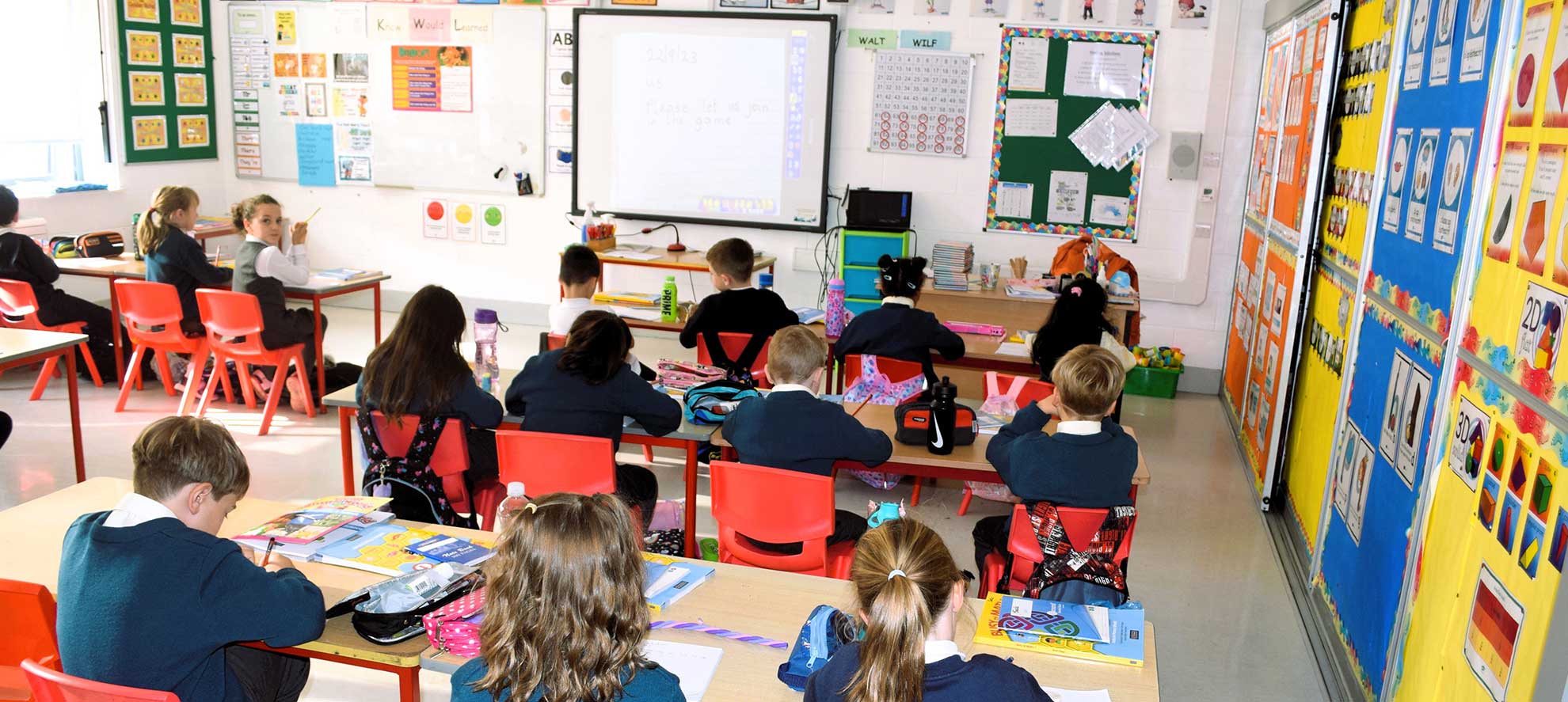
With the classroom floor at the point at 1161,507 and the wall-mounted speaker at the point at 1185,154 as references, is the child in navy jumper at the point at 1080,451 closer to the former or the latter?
the classroom floor at the point at 1161,507

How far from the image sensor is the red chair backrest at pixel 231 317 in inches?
215

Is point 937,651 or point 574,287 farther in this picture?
point 574,287

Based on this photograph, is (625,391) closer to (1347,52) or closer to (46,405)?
(1347,52)

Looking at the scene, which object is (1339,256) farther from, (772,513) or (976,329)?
(772,513)

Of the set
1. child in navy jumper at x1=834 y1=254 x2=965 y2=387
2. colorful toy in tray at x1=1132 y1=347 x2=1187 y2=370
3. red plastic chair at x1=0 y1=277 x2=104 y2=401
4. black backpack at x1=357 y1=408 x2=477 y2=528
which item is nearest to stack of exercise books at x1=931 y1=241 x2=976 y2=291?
colorful toy in tray at x1=1132 y1=347 x2=1187 y2=370

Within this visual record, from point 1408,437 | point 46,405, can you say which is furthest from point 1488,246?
point 46,405

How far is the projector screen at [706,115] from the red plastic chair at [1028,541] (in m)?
4.55

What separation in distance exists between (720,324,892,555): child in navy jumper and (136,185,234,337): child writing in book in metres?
3.82

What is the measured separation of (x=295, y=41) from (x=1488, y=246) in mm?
8159

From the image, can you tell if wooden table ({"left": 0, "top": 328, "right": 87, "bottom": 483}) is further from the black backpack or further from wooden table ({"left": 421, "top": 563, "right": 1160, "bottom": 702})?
wooden table ({"left": 421, "top": 563, "right": 1160, "bottom": 702})

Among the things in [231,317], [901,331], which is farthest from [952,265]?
[231,317]

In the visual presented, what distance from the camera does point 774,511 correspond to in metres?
3.12

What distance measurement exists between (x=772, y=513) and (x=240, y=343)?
12.4 feet

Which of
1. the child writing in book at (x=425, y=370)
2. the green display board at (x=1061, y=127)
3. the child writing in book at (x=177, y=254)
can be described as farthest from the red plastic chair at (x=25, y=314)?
the green display board at (x=1061, y=127)
